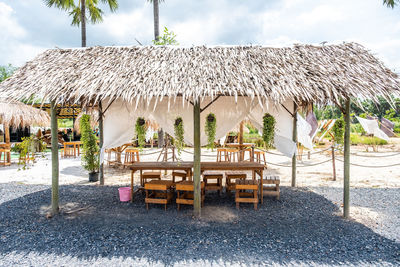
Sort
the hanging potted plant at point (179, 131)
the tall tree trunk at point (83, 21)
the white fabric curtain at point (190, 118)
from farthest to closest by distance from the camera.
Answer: the tall tree trunk at point (83, 21) < the white fabric curtain at point (190, 118) < the hanging potted plant at point (179, 131)

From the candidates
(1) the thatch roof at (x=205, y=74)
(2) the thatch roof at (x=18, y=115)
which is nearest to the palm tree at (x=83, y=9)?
(2) the thatch roof at (x=18, y=115)

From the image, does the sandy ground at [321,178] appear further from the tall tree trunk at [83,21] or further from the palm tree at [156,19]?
the palm tree at [156,19]

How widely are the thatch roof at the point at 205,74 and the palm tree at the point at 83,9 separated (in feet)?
22.2

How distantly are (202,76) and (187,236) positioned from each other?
7.74 feet

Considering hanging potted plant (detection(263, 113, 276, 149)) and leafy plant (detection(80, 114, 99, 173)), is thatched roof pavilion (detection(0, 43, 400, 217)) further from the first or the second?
leafy plant (detection(80, 114, 99, 173))

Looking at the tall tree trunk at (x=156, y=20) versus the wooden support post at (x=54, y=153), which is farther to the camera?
the tall tree trunk at (x=156, y=20)

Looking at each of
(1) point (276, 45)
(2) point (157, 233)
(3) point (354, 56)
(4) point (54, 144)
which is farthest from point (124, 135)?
(3) point (354, 56)

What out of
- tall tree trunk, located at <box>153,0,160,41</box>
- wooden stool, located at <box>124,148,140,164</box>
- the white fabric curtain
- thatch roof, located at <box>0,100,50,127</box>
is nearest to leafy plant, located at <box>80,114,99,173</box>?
the white fabric curtain

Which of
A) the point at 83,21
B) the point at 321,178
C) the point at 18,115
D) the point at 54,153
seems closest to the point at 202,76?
the point at 54,153

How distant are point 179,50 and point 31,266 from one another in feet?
13.2

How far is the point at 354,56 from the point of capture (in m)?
4.41

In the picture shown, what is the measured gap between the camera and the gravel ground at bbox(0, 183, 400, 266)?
2.80 m

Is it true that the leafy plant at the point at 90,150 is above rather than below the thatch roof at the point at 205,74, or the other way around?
below

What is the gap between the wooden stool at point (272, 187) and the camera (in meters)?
4.76
